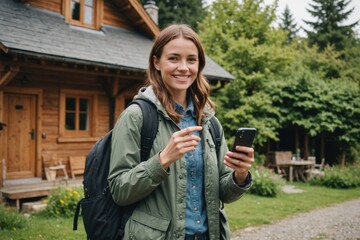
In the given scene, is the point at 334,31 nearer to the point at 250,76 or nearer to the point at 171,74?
the point at 250,76

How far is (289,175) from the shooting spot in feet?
47.8

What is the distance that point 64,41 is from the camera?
1009cm

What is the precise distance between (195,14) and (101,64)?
2465 cm

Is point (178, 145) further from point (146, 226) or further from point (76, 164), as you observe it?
point (76, 164)

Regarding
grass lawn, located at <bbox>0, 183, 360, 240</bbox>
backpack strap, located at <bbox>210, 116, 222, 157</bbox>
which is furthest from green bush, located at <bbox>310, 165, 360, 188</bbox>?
backpack strap, located at <bbox>210, 116, 222, 157</bbox>

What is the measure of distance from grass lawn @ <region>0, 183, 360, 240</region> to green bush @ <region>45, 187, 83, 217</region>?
225 millimetres

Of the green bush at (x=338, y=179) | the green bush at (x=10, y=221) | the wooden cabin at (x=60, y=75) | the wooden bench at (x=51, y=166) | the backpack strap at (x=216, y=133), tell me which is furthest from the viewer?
the green bush at (x=338, y=179)

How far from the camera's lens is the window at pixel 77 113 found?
431 inches

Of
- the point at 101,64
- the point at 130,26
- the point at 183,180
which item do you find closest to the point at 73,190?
the point at 101,64

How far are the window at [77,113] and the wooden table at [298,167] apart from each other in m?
7.71

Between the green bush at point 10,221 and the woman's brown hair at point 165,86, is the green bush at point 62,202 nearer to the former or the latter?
the green bush at point 10,221

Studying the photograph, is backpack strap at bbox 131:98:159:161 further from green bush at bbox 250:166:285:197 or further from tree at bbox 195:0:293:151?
tree at bbox 195:0:293:151

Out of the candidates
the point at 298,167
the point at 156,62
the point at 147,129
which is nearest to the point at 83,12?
the point at 298,167

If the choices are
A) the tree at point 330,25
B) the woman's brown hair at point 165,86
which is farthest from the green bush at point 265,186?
the tree at point 330,25
